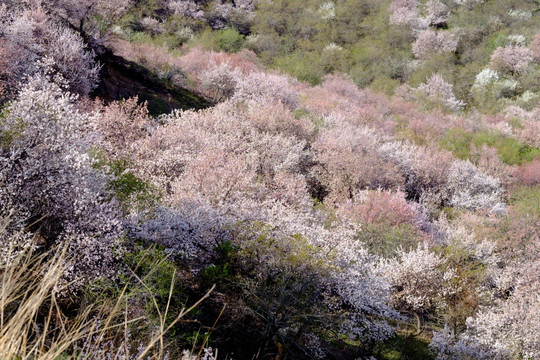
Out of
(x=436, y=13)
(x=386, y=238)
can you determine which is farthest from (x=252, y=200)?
(x=436, y=13)

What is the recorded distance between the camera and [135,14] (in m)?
40.6

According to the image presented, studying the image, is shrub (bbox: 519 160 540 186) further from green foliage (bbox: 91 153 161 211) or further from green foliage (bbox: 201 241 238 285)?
green foliage (bbox: 91 153 161 211)

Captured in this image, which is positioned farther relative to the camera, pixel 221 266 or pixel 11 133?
pixel 221 266

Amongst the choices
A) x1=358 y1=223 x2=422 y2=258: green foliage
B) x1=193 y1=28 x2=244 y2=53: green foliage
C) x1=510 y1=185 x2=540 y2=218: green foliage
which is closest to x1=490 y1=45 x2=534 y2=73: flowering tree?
x1=510 y1=185 x2=540 y2=218: green foliage

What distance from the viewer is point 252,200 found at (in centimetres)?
1141

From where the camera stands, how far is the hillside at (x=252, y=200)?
672 cm

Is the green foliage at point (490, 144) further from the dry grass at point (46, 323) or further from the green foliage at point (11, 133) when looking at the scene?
the dry grass at point (46, 323)

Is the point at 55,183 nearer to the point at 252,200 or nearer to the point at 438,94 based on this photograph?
the point at 252,200

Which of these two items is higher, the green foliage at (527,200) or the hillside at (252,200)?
the hillside at (252,200)

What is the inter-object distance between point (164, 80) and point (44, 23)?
8.35 metres

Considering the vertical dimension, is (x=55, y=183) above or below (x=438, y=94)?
above

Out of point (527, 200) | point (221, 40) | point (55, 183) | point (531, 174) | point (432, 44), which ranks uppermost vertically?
point (55, 183)

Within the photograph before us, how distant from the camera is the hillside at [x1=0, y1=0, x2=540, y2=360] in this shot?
22.1 feet

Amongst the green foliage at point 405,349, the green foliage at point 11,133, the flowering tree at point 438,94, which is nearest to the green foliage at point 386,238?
the green foliage at point 405,349
